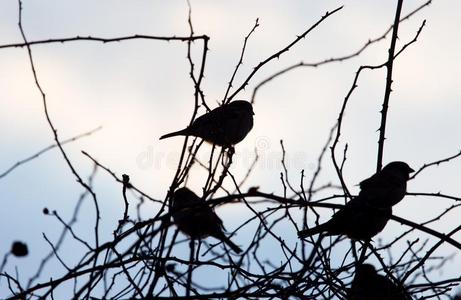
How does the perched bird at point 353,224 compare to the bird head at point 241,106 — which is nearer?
the perched bird at point 353,224

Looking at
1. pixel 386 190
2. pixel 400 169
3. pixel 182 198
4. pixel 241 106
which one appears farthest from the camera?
pixel 241 106

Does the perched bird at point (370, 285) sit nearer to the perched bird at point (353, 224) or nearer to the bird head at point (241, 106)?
the perched bird at point (353, 224)

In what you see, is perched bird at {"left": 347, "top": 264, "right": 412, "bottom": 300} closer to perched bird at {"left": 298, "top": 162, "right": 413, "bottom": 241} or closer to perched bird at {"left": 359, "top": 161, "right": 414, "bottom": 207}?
perched bird at {"left": 298, "top": 162, "right": 413, "bottom": 241}

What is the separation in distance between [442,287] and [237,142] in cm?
502

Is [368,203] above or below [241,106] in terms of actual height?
below

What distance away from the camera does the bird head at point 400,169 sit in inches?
236

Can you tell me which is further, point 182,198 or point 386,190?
point 182,198

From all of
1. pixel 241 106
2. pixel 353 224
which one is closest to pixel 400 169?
pixel 353 224

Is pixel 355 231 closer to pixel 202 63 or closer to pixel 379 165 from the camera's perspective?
pixel 379 165

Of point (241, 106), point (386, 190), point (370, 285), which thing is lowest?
point (370, 285)

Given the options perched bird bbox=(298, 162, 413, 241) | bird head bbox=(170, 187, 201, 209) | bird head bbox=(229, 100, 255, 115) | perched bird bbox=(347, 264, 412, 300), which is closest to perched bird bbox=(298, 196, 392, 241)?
perched bird bbox=(298, 162, 413, 241)

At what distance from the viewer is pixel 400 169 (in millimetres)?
6289

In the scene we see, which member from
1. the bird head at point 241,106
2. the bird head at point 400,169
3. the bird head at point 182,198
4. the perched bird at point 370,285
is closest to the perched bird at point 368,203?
the bird head at point 400,169

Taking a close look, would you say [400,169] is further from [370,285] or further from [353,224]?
[370,285]
